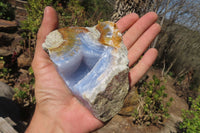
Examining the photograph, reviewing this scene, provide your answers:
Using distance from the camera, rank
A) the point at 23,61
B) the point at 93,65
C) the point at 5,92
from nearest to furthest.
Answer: the point at 93,65
the point at 5,92
the point at 23,61

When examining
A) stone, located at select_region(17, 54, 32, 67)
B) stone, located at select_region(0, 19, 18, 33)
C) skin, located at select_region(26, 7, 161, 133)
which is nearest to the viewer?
skin, located at select_region(26, 7, 161, 133)

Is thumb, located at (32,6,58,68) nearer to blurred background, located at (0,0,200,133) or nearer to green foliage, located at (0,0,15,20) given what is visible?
blurred background, located at (0,0,200,133)

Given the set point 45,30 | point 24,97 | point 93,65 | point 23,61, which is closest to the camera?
point 93,65

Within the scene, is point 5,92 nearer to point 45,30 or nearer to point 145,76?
point 45,30

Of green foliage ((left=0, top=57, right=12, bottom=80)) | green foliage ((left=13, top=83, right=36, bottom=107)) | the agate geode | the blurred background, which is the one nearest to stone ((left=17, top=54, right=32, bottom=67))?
the blurred background

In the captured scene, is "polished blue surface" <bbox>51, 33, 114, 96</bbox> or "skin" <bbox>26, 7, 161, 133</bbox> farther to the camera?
"skin" <bbox>26, 7, 161, 133</bbox>

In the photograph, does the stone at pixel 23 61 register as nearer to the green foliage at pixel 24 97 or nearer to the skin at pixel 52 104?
the green foliage at pixel 24 97

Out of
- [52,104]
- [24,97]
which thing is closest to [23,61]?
[24,97]
